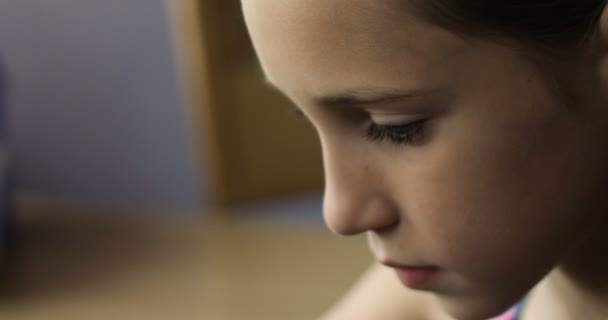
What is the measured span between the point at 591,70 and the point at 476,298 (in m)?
0.11

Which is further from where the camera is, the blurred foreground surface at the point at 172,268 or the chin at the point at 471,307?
the blurred foreground surface at the point at 172,268

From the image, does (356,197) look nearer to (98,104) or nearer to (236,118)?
(236,118)

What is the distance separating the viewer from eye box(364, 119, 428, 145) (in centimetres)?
37

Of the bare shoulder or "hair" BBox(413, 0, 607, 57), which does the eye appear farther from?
the bare shoulder

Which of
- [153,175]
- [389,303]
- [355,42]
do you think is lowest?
[153,175]

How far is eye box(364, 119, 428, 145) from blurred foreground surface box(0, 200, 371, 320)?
515mm

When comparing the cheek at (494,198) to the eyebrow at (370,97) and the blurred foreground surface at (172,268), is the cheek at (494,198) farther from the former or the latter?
the blurred foreground surface at (172,268)

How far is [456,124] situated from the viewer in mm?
363

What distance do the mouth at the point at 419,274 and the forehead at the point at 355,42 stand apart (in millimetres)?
93

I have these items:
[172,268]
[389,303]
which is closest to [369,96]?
[389,303]

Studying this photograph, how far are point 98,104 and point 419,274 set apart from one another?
0.83 metres

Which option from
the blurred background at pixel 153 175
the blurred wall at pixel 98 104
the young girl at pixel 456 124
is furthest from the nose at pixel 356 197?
the blurred wall at pixel 98 104

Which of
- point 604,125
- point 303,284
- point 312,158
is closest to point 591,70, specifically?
point 604,125

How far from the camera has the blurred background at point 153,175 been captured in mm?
928
